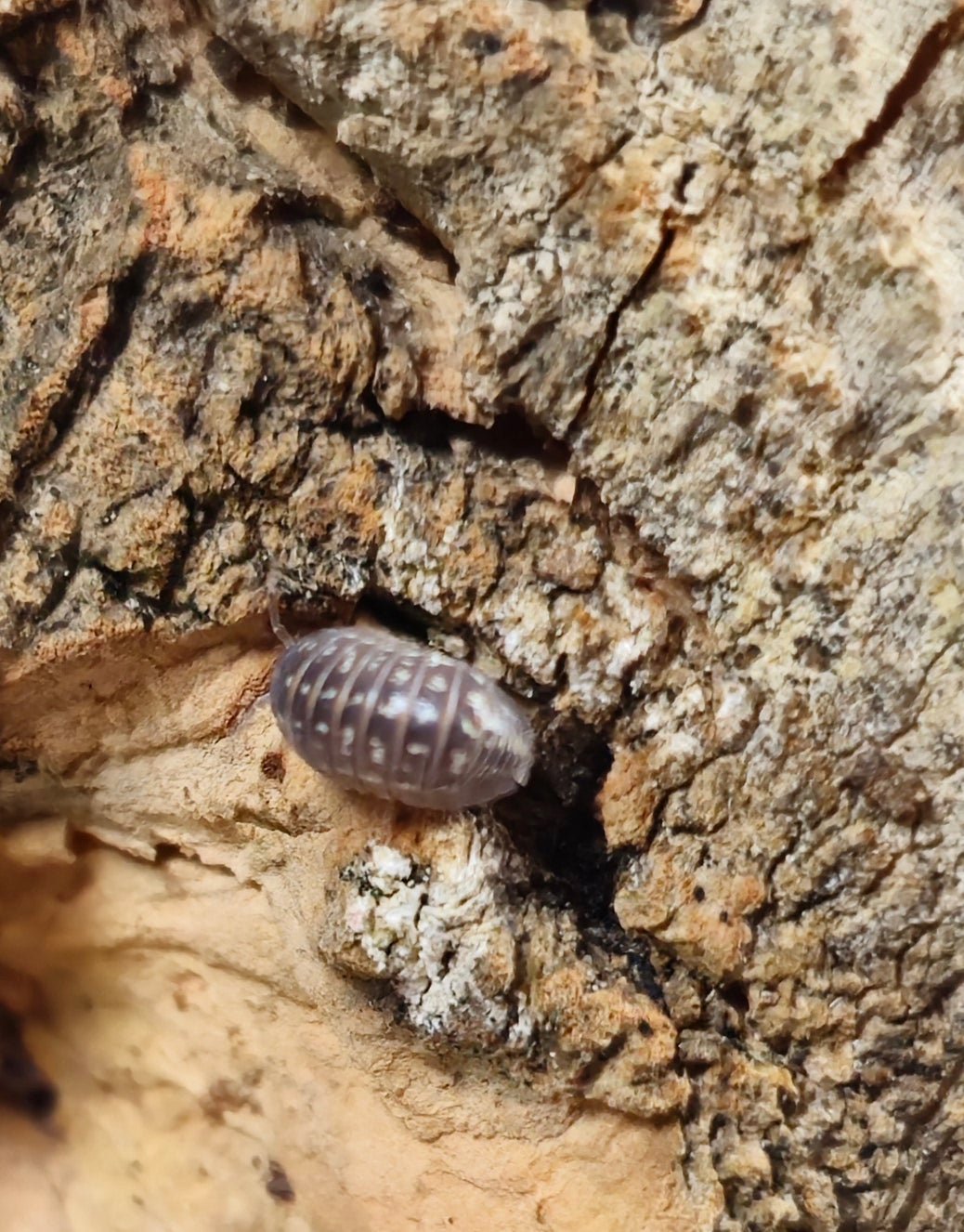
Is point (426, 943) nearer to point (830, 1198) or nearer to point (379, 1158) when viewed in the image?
point (379, 1158)

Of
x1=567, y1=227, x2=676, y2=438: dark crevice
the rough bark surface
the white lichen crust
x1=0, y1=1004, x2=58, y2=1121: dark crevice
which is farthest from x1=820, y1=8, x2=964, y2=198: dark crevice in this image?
x1=0, y1=1004, x2=58, y2=1121: dark crevice

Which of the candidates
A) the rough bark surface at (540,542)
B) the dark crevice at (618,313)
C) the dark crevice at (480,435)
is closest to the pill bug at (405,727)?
the rough bark surface at (540,542)

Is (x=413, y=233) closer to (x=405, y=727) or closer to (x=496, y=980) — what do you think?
(x=405, y=727)

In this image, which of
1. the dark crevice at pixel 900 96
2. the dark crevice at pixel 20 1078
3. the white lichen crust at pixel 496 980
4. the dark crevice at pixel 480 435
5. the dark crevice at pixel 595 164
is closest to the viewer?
the dark crevice at pixel 900 96

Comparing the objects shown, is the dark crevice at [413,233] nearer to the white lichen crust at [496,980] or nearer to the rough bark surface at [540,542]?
the rough bark surface at [540,542]

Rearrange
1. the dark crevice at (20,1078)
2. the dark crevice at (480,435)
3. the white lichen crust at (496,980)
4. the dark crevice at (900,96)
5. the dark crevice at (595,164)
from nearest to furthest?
the dark crevice at (900,96), the dark crevice at (595,164), the white lichen crust at (496,980), the dark crevice at (480,435), the dark crevice at (20,1078)

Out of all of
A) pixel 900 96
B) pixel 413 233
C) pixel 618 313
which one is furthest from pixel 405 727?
pixel 900 96

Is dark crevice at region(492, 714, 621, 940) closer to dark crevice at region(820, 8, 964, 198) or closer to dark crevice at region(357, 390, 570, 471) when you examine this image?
dark crevice at region(357, 390, 570, 471)
